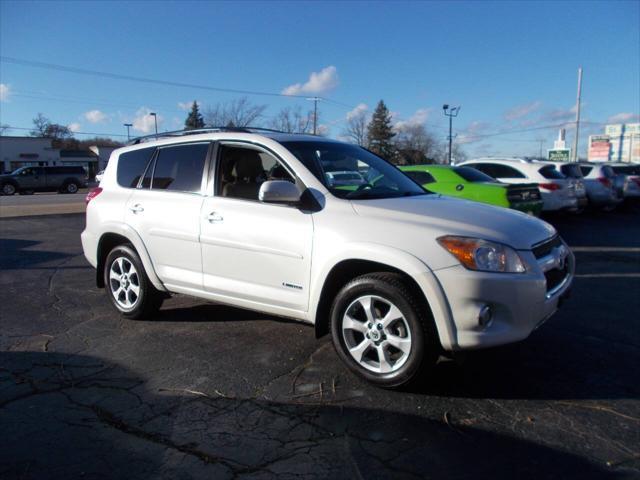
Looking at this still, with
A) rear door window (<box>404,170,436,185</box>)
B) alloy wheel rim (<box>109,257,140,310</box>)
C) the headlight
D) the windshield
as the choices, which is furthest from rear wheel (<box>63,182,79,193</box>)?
the headlight

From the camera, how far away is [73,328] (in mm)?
5090

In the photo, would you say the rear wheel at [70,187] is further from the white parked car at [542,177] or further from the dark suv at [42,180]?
the white parked car at [542,177]

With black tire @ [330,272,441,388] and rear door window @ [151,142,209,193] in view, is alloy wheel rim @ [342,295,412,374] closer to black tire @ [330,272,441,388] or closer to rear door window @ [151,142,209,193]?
black tire @ [330,272,441,388]

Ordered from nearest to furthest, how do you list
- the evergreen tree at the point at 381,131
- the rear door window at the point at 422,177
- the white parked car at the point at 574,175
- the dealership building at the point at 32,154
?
the rear door window at the point at 422,177 → the white parked car at the point at 574,175 → the dealership building at the point at 32,154 → the evergreen tree at the point at 381,131

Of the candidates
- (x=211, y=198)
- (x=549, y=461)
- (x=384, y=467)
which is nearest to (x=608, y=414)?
(x=549, y=461)

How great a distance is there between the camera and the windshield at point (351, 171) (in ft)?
13.8

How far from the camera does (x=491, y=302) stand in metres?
3.32

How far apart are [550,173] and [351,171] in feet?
32.7

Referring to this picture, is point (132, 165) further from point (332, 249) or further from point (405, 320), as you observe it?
point (405, 320)

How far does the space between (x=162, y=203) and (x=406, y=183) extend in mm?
2291

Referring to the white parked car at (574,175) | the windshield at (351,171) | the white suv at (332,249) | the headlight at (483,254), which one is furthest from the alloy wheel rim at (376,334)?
the white parked car at (574,175)

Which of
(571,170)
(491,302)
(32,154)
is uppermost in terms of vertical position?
(32,154)

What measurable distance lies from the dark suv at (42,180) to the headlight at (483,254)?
37660 mm

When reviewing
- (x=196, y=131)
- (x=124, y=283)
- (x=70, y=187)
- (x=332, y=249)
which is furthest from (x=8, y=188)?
(x=332, y=249)
